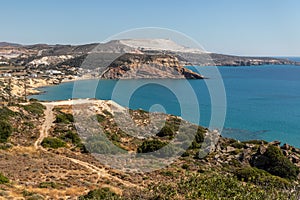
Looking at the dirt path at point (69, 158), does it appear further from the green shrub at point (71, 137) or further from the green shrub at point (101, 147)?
the green shrub at point (101, 147)

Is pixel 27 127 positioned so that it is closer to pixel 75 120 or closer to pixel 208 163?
pixel 75 120

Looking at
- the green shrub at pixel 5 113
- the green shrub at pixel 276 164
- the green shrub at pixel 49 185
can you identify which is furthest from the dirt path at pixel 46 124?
the green shrub at pixel 276 164

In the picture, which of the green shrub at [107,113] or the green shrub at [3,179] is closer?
the green shrub at [3,179]

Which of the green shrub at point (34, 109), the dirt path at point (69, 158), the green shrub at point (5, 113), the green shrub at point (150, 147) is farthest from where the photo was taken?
the green shrub at point (34, 109)

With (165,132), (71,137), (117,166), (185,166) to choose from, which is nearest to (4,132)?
(71,137)

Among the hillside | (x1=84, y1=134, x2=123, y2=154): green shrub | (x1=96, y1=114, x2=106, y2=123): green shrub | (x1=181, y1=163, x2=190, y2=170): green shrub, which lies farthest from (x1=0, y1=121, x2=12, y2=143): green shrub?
(x1=181, y1=163, x2=190, y2=170): green shrub

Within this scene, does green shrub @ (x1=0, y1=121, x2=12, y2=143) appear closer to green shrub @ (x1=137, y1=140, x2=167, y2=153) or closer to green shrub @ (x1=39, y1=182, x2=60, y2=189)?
green shrub @ (x1=39, y1=182, x2=60, y2=189)
